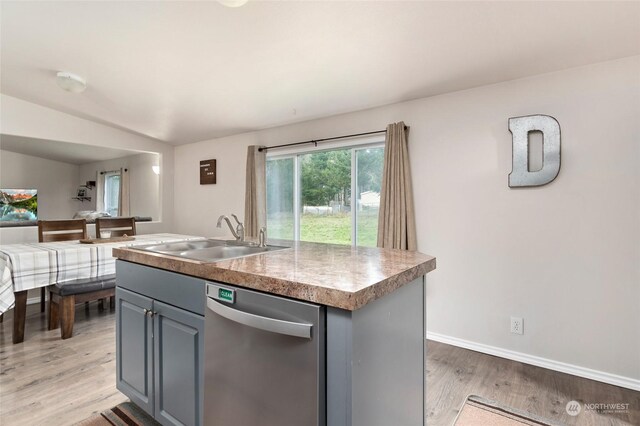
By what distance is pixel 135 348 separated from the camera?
5.36ft

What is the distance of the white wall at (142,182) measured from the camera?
4.96 meters

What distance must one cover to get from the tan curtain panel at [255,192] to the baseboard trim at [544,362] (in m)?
2.22

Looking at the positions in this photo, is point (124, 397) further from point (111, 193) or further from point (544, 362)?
point (111, 193)

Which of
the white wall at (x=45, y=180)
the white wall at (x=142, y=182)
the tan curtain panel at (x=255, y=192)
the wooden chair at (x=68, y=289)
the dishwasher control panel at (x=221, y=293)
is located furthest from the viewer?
the white wall at (x=45, y=180)

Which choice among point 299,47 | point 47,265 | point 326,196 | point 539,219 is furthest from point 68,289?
→ point 539,219

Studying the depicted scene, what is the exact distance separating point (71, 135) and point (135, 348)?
11.5 ft

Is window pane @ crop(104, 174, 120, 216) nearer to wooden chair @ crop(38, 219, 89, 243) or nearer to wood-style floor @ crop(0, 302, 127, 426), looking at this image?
wooden chair @ crop(38, 219, 89, 243)

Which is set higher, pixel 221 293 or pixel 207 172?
pixel 207 172

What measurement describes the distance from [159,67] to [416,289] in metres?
2.70

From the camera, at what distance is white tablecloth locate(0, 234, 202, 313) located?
2.37 metres

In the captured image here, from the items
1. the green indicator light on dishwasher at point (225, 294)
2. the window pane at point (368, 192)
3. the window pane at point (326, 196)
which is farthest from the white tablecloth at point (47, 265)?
the window pane at point (368, 192)

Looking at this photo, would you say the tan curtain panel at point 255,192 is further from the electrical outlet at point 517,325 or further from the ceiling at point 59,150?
the electrical outlet at point 517,325

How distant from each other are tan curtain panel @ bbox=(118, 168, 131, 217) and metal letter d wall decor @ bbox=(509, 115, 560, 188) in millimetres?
5515

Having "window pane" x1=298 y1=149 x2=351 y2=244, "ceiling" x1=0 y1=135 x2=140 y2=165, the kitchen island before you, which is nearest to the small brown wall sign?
"ceiling" x1=0 y1=135 x2=140 y2=165
